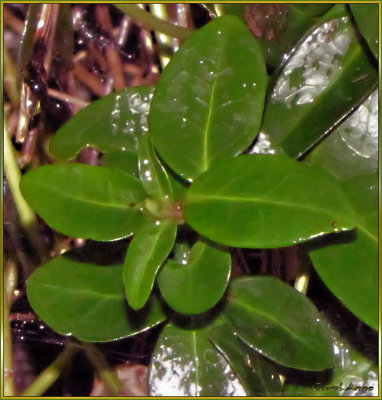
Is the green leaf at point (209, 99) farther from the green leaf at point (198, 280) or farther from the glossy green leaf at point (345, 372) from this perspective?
the glossy green leaf at point (345, 372)

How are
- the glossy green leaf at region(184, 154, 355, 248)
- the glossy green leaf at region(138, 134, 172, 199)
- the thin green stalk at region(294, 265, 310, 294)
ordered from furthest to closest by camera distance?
1. the thin green stalk at region(294, 265, 310, 294)
2. the glossy green leaf at region(138, 134, 172, 199)
3. the glossy green leaf at region(184, 154, 355, 248)

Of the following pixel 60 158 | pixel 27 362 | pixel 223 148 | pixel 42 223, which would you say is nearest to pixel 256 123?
pixel 223 148

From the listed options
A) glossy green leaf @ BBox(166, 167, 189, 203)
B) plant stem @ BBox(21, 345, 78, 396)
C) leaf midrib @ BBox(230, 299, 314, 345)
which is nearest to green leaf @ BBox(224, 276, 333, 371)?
leaf midrib @ BBox(230, 299, 314, 345)

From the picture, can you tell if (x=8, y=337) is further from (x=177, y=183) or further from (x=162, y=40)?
(x=162, y=40)

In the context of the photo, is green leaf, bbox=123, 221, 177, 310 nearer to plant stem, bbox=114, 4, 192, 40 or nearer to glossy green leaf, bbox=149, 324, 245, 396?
glossy green leaf, bbox=149, 324, 245, 396

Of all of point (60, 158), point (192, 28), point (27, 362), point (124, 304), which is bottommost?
point (27, 362)

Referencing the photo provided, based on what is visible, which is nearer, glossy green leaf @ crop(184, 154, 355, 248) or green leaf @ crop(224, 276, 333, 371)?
glossy green leaf @ crop(184, 154, 355, 248)

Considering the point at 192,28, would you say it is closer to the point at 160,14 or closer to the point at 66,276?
the point at 160,14

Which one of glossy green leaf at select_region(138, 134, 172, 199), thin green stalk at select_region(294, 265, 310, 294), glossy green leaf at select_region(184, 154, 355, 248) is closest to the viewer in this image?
glossy green leaf at select_region(184, 154, 355, 248)
